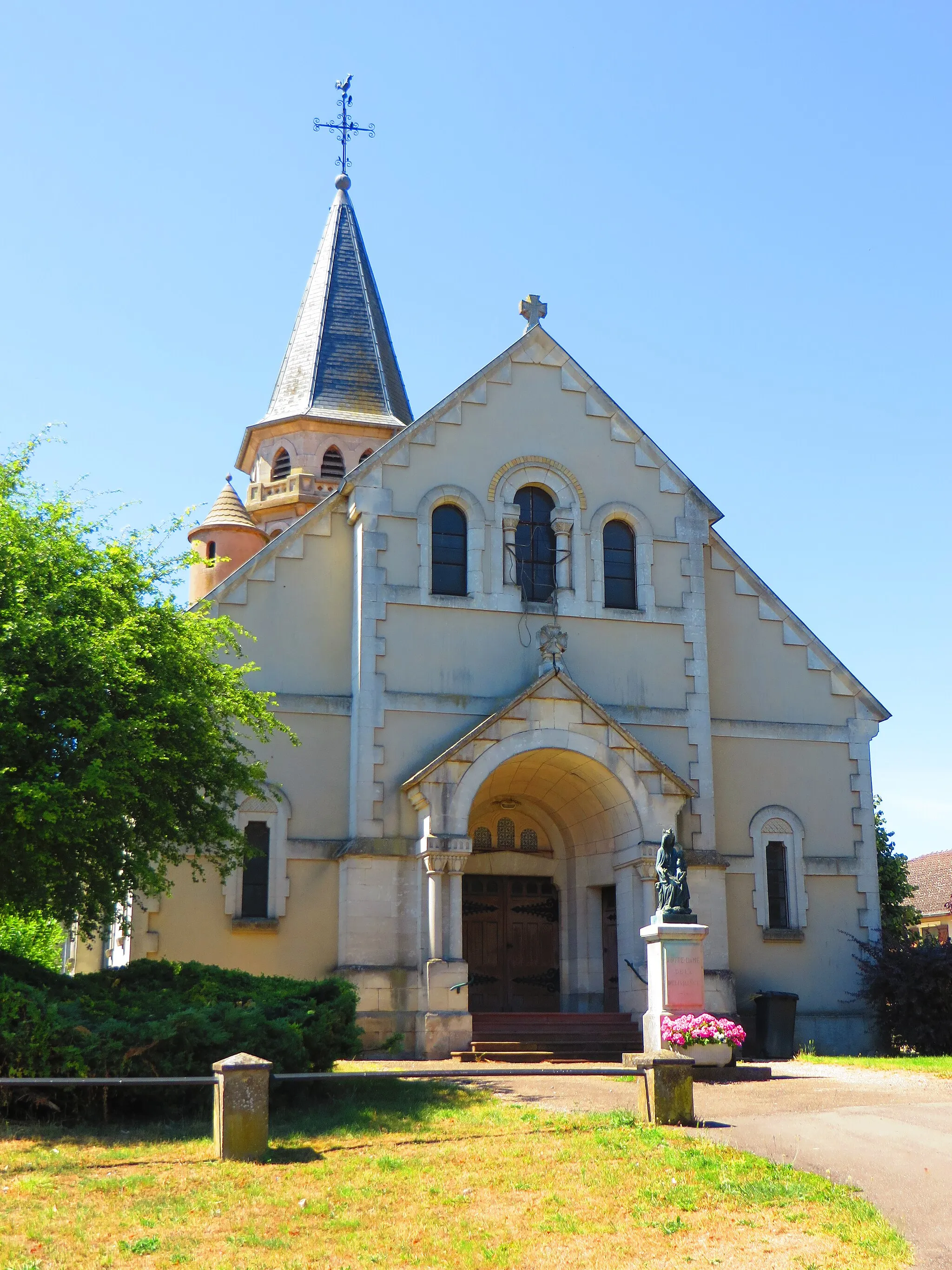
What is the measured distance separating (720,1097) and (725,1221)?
5385 millimetres

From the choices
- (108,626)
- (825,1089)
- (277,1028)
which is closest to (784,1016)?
(825,1089)

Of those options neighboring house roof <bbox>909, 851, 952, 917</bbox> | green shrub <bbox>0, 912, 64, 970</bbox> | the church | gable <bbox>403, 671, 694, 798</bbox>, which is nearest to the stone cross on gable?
the church

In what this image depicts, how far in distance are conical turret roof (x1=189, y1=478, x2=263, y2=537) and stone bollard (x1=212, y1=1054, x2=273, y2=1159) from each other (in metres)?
21.2

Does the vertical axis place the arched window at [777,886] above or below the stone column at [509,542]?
below

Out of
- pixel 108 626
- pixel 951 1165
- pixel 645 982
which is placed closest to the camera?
pixel 951 1165

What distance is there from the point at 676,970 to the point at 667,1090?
175 inches

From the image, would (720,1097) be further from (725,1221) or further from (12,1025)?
(12,1025)

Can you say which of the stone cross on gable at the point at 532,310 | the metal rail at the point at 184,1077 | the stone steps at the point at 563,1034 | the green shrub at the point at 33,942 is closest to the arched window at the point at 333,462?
the stone cross on gable at the point at 532,310

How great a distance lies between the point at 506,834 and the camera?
78.0 feet

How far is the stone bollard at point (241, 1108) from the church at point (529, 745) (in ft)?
28.1

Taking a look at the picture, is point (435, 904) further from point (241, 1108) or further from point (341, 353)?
point (341, 353)

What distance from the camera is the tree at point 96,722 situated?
14109 mm

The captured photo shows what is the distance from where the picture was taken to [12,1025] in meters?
12.2

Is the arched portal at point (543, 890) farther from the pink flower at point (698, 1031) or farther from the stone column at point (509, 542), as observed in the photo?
the pink flower at point (698, 1031)
